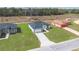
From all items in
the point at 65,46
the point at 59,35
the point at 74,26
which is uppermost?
the point at 74,26

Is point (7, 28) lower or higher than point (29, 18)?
lower

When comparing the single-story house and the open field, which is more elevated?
the open field

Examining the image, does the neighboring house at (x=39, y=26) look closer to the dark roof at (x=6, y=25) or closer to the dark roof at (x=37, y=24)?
the dark roof at (x=37, y=24)

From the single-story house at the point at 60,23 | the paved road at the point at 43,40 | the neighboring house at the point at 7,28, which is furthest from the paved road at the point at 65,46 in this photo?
the neighboring house at the point at 7,28

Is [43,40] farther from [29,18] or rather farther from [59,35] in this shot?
[29,18]

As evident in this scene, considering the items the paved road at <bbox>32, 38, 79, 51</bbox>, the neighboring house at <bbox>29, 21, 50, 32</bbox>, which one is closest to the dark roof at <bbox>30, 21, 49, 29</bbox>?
the neighboring house at <bbox>29, 21, 50, 32</bbox>

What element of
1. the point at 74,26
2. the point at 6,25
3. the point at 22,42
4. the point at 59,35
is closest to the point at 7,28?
the point at 6,25

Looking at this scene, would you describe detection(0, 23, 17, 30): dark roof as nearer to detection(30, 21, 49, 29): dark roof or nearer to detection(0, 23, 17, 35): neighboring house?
detection(0, 23, 17, 35): neighboring house
